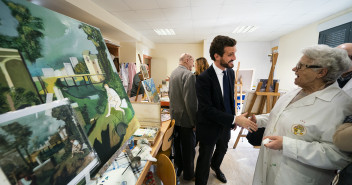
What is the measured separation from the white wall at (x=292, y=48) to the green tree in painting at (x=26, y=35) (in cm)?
556

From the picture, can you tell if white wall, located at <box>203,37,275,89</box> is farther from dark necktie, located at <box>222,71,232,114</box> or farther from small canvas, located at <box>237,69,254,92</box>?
dark necktie, located at <box>222,71,232,114</box>

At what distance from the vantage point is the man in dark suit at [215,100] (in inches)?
50.8

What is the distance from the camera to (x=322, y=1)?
9.07ft

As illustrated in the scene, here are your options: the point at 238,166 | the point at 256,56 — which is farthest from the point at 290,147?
the point at 256,56

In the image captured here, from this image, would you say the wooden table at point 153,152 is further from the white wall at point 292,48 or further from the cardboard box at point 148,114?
the white wall at point 292,48

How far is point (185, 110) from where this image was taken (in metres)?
1.75

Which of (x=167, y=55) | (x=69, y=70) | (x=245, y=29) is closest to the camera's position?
(x=69, y=70)

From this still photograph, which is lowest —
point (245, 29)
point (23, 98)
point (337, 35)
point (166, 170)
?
point (166, 170)

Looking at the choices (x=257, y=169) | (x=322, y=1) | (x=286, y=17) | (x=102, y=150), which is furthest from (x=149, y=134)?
(x=286, y=17)

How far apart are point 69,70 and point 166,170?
0.83 m

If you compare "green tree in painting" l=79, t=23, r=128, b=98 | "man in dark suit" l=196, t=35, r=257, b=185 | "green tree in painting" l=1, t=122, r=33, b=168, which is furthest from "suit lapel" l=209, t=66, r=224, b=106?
"green tree in painting" l=1, t=122, r=33, b=168

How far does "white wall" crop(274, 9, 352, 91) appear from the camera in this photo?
4047 millimetres

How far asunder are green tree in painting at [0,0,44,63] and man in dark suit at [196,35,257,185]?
3.73ft

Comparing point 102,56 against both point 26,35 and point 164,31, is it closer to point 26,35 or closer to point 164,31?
point 26,35
